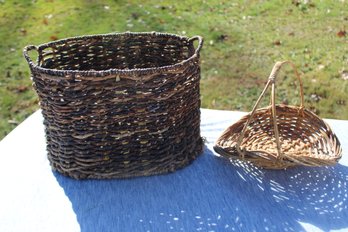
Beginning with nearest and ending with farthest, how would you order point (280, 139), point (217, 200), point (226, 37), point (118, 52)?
point (217, 200) → point (280, 139) → point (118, 52) → point (226, 37)

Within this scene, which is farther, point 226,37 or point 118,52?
point 226,37

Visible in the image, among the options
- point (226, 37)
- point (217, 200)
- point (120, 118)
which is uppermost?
Result: point (120, 118)

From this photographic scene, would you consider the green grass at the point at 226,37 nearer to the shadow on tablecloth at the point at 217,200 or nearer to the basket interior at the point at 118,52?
the basket interior at the point at 118,52

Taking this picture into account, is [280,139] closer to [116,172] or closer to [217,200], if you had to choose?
[217,200]

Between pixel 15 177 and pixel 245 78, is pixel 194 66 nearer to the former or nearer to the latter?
pixel 15 177

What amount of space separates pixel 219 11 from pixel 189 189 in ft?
7.76

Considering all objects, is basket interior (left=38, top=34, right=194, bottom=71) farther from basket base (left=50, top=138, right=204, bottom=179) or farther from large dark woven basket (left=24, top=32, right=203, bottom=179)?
basket base (left=50, top=138, right=204, bottom=179)

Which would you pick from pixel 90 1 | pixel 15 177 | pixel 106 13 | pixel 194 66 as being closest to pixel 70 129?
pixel 15 177

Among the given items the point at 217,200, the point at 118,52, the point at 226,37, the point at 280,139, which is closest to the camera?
the point at 217,200

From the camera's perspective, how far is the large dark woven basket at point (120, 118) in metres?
1.09

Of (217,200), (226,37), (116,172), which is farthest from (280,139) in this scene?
(226,37)

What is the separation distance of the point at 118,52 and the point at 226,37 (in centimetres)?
158

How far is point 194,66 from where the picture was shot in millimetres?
1196

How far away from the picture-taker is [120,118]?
1.12m
